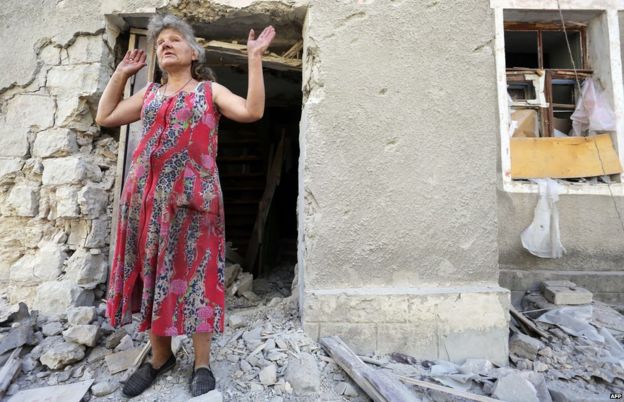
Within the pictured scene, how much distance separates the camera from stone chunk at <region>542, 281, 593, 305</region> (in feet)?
9.10

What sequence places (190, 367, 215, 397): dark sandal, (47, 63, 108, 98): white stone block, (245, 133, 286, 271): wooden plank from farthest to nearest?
1. (245, 133, 286, 271): wooden plank
2. (47, 63, 108, 98): white stone block
3. (190, 367, 215, 397): dark sandal

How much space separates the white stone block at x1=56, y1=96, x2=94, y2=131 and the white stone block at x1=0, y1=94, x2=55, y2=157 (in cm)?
5

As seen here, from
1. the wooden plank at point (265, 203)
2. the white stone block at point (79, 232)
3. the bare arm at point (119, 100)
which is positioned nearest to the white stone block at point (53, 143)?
the white stone block at point (79, 232)

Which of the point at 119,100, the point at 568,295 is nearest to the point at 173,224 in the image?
the point at 119,100

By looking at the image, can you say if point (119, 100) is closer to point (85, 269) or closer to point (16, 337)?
point (85, 269)

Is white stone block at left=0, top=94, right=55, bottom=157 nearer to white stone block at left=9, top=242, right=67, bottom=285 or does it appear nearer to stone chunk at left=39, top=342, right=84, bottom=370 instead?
white stone block at left=9, top=242, right=67, bottom=285

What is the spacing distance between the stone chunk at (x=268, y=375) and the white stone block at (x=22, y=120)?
2136 mm

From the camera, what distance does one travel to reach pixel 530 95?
3516mm

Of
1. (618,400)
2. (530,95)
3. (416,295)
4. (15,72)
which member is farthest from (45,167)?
(530,95)

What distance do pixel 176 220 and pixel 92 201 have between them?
3.56 feet

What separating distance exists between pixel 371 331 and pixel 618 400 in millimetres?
1268

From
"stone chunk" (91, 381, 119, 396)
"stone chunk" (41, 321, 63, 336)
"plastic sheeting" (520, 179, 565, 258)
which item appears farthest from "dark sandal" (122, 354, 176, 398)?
"plastic sheeting" (520, 179, 565, 258)

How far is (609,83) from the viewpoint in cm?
332

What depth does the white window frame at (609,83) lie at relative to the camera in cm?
319
